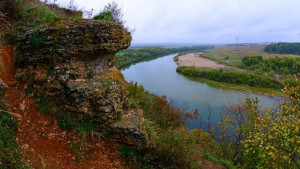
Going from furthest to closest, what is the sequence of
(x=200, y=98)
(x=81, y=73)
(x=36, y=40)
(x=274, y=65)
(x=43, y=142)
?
(x=274, y=65), (x=200, y=98), (x=81, y=73), (x=36, y=40), (x=43, y=142)

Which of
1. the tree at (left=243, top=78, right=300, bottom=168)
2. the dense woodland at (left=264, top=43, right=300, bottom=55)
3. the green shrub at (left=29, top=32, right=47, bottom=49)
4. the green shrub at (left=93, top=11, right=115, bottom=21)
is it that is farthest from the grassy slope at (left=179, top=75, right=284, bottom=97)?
the dense woodland at (left=264, top=43, right=300, bottom=55)

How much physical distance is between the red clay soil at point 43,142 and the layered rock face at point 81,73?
59 cm

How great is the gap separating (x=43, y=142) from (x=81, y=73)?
2626 millimetres

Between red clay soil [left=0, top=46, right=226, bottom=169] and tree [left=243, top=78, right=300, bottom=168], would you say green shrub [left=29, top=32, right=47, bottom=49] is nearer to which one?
red clay soil [left=0, top=46, right=226, bottom=169]

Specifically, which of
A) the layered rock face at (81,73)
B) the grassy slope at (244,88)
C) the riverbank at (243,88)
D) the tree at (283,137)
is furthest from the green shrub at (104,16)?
the grassy slope at (244,88)

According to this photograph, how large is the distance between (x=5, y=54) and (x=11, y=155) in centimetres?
440

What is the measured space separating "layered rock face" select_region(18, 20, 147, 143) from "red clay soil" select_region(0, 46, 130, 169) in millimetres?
591

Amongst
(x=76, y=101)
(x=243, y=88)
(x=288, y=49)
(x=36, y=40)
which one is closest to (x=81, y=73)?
(x=76, y=101)

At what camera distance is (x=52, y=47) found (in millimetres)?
7535

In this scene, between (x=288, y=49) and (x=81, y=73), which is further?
(x=288, y=49)

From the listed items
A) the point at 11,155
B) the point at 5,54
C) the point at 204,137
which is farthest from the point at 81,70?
the point at 204,137

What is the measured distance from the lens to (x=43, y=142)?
6.34 meters

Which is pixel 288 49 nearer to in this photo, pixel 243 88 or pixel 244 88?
pixel 244 88

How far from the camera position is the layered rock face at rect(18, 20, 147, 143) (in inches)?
287
